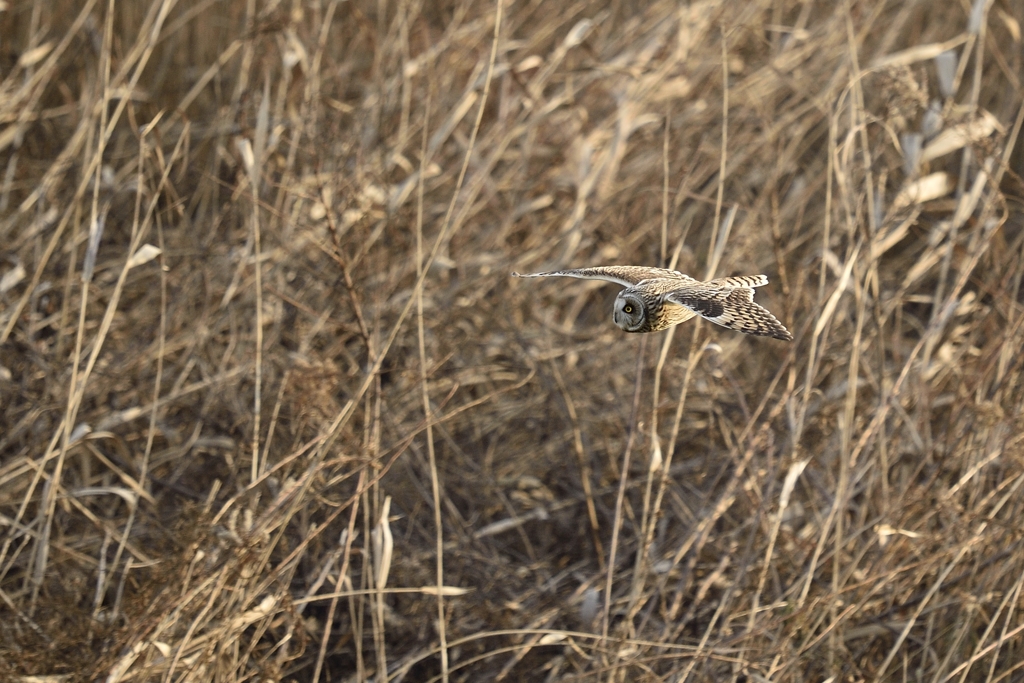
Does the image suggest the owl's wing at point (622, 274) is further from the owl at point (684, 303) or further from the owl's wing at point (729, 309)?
the owl's wing at point (729, 309)

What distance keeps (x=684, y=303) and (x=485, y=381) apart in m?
1.17

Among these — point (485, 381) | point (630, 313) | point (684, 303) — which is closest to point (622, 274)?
point (630, 313)

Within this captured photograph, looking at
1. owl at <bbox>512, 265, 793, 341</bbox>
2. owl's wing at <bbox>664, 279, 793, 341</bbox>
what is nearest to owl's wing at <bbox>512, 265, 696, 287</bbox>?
owl at <bbox>512, 265, 793, 341</bbox>

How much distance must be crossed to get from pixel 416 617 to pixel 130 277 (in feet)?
3.51

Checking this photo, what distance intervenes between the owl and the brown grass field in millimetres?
270

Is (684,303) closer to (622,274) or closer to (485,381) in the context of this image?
(622,274)

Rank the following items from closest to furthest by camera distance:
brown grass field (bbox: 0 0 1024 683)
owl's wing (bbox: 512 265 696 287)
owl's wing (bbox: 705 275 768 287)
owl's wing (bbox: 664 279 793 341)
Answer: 1. owl's wing (bbox: 664 279 793 341)
2. owl's wing (bbox: 705 275 768 287)
3. owl's wing (bbox: 512 265 696 287)
4. brown grass field (bbox: 0 0 1024 683)

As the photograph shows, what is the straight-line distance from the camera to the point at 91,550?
6.51 ft

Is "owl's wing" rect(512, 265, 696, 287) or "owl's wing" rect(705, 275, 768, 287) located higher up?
"owl's wing" rect(705, 275, 768, 287)

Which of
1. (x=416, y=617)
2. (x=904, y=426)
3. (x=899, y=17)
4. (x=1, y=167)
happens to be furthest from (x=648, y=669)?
(x=899, y=17)

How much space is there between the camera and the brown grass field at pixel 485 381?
165cm

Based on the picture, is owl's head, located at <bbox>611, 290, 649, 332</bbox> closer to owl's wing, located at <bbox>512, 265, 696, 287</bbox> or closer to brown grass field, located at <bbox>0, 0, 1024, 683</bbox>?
owl's wing, located at <bbox>512, 265, 696, 287</bbox>

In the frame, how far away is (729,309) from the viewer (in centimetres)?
120

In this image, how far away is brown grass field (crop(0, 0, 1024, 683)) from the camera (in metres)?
1.65
